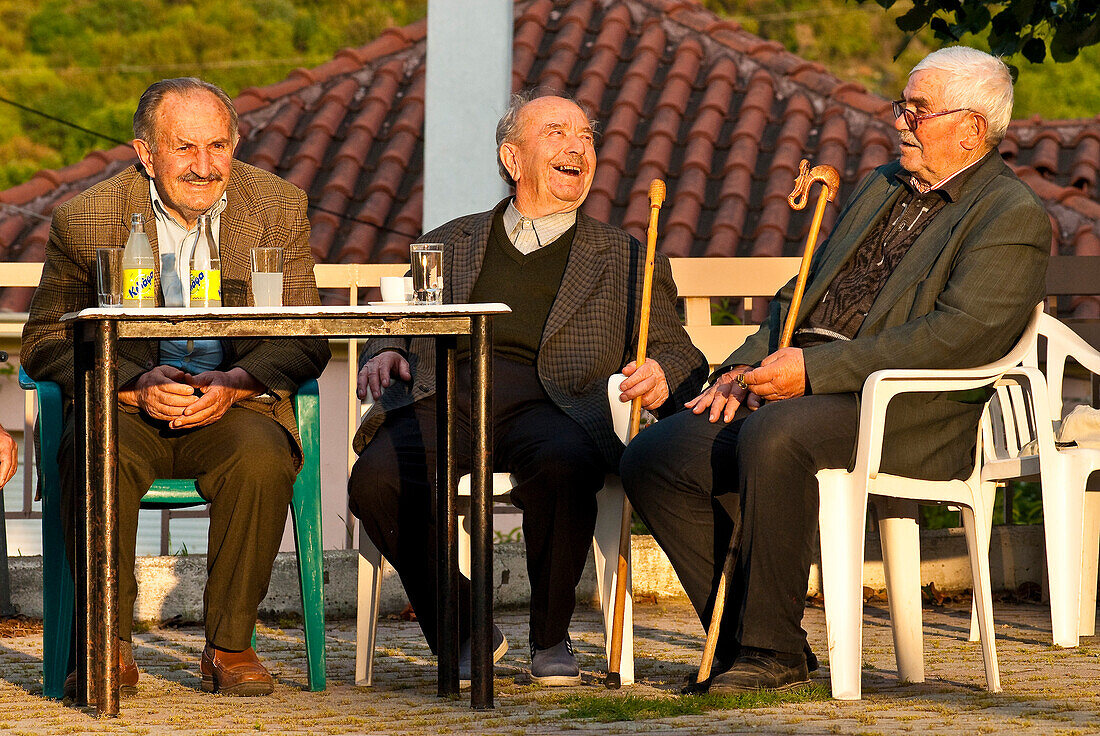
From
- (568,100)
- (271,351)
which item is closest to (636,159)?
(568,100)

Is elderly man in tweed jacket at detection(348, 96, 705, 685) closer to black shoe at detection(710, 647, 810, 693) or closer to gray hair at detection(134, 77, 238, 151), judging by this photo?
black shoe at detection(710, 647, 810, 693)

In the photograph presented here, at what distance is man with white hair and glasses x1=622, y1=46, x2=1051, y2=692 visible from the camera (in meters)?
3.19

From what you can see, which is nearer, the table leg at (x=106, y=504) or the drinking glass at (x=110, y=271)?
the table leg at (x=106, y=504)

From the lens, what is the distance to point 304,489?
3539mm

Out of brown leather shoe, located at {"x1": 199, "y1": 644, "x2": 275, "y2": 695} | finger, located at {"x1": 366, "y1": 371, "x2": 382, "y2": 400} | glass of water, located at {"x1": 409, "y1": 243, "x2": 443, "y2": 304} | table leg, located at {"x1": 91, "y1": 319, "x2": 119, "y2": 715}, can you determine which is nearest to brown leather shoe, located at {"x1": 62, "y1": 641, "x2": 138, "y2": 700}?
brown leather shoe, located at {"x1": 199, "y1": 644, "x2": 275, "y2": 695}

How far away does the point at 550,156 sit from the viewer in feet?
13.1

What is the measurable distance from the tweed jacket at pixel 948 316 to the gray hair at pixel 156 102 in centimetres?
153

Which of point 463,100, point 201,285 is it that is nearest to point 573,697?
point 201,285

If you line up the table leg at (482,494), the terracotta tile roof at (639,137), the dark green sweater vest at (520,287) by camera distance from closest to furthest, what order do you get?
the table leg at (482,494) → the dark green sweater vest at (520,287) → the terracotta tile roof at (639,137)

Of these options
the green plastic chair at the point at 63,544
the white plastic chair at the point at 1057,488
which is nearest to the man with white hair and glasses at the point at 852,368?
the white plastic chair at the point at 1057,488

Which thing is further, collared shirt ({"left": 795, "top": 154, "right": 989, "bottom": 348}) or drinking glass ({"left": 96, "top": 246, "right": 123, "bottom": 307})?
collared shirt ({"left": 795, "top": 154, "right": 989, "bottom": 348})

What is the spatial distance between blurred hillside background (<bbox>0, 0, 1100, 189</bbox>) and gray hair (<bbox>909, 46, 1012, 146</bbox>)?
1109 inches

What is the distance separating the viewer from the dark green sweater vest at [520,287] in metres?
3.89

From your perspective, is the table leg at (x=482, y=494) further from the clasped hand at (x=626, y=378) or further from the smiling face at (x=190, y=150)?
the smiling face at (x=190, y=150)
